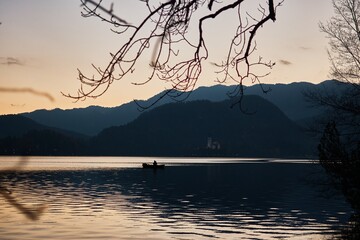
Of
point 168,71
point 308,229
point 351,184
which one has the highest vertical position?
point 168,71

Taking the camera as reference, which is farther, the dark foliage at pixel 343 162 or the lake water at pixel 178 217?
the lake water at pixel 178 217

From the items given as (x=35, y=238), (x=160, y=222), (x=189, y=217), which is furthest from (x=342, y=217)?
(x=35, y=238)

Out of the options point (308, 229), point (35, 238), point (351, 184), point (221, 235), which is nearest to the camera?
point (351, 184)

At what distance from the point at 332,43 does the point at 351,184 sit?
984 centimetres

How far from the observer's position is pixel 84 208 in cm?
4853

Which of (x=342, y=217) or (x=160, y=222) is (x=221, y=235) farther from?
(x=342, y=217)

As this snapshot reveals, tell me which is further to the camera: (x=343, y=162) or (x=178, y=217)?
(x=178, y=217)

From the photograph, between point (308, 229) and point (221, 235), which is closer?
point (221, 235)

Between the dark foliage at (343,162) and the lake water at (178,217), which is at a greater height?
the dark foliage at (343,162)

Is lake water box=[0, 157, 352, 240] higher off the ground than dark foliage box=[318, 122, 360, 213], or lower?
lower

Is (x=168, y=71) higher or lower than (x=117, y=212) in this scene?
higher

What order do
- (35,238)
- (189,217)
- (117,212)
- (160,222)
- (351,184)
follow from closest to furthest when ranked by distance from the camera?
1. (351,184)
2. (35,238)
3. (160,222)
4. (189,217)
5. (117,212)

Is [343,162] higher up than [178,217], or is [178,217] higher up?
[343,162]

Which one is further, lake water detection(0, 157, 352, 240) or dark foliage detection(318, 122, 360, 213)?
lake water detection(0, 157, 352, 240)
